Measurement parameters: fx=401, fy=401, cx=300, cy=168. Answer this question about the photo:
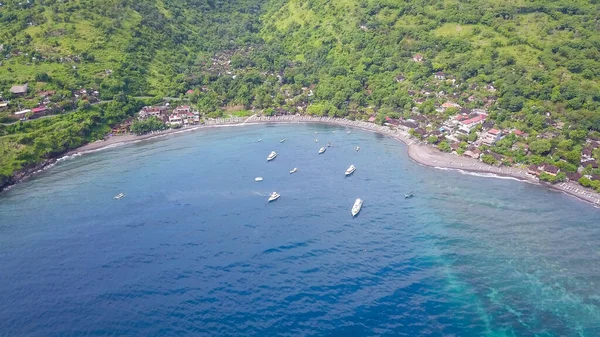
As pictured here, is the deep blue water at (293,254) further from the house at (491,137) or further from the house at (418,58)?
the house at (418,58)

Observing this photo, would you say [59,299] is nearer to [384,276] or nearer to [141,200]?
[141,200]

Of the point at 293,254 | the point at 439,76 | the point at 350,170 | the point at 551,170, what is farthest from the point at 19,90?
the point at 551,170

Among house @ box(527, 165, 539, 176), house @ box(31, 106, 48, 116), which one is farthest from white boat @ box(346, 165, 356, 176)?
house @ box(31, 106, 48, 116)

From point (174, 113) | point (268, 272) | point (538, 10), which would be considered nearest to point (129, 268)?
point (268, 272)

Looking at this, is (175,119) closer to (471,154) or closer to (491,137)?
(471,154)

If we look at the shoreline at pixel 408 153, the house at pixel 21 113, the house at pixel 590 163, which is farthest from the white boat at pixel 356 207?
the house at pixel 21 113

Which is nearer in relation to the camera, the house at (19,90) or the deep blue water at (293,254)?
the deep blue water at (293,254)
